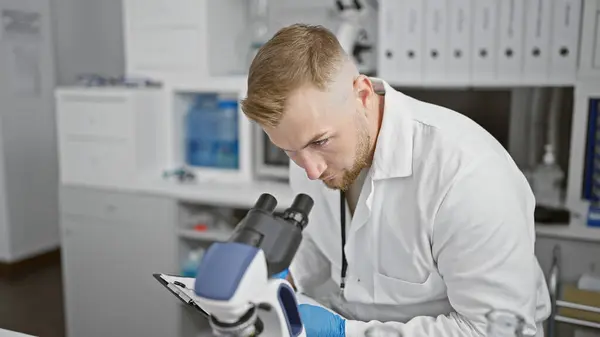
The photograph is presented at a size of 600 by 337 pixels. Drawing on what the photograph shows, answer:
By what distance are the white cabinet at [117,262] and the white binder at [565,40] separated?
1.57 metres

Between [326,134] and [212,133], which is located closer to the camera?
[326,134]

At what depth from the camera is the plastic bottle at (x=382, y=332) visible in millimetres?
987

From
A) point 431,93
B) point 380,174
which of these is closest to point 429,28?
point 431,93

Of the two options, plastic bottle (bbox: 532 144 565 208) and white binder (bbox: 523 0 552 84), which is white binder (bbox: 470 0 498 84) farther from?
plastic bottle (bbox: 532 144 565 208)

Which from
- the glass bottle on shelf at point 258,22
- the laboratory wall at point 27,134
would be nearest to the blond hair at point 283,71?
the glass bottle on shelf at point 258,22

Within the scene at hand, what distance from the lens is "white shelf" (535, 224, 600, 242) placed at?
6.27 ft

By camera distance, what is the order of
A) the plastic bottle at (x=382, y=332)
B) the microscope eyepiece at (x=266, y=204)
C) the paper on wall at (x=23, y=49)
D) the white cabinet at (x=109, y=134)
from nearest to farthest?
the microscope eyepiece at (x=266, y=204), the plastic bottle at (x=382, y=332), the white cabinet at (x=109, y=134), the paper on wall at (x=23, y=49)

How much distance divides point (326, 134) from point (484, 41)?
136 centimetres

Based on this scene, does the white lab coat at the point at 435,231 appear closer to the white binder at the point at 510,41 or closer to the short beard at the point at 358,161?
the short beard at the point at 358,161

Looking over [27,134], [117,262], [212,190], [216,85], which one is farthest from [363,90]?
[27,134]

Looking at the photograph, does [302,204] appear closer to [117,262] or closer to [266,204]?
[266,204]

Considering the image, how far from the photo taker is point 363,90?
114 centimetres

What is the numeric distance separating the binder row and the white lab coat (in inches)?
42.1

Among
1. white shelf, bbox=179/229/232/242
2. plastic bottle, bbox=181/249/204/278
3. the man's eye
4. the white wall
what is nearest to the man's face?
the man's eye
